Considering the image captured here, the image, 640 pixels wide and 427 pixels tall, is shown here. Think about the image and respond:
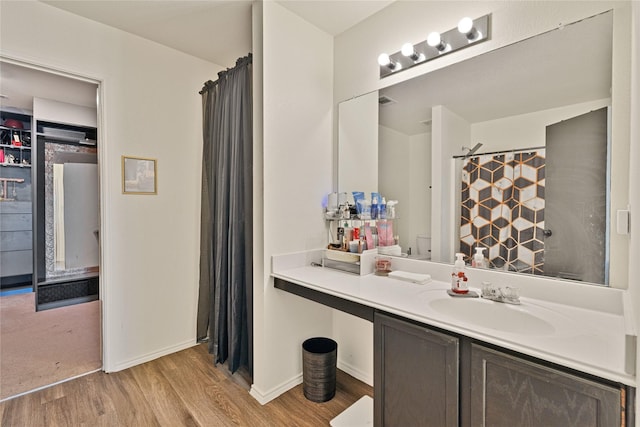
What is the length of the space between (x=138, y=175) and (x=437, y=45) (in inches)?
88.4

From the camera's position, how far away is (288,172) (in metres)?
2.00

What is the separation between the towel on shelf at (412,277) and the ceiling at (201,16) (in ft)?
5.43

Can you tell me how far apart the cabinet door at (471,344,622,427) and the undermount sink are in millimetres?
204

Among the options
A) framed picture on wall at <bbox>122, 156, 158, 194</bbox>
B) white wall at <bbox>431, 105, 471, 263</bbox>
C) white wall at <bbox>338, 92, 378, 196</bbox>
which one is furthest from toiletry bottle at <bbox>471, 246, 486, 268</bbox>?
framed picture on wall at <bbox>122, 156, 158, 194</bbox>

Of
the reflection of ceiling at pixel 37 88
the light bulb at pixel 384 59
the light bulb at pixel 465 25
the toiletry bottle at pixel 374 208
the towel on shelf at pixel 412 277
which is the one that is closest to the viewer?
the light bulb at pixel 465 25

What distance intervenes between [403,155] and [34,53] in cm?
238

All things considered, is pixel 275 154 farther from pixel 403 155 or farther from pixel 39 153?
pixel 39 153

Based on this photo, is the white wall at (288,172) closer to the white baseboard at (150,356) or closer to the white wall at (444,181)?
the white wall at (444,181)

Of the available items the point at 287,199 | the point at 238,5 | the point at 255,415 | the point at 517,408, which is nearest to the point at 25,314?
the point at 255,415

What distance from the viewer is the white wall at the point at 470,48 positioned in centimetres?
117

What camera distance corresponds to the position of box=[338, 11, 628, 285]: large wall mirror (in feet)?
4.09

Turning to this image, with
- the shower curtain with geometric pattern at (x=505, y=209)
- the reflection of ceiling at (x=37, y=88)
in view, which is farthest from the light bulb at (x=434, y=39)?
the reflection of ceiling at (x=37, y=88)

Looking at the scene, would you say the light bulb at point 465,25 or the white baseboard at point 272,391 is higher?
the light bulb at point 465,25

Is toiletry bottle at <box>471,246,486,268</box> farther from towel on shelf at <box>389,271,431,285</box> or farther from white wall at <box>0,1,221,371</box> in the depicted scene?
white wall at <box>0,1,221,371</box>
